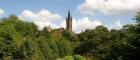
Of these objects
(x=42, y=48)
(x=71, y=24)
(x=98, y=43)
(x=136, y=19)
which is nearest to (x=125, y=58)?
(x=136, y=19)

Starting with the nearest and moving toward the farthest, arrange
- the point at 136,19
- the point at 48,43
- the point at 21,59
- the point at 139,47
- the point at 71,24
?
the point at 139,47
the point at 136,19
the point at 21,59
the point at 48,43
the point at 71,24

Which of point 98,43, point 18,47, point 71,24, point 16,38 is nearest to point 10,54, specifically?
point 18,47

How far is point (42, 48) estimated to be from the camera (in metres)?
60.2

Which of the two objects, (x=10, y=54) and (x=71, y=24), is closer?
(x=10, y=54)

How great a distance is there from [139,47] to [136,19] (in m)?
2.00

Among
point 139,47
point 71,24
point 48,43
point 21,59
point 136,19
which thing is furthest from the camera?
point 71,24

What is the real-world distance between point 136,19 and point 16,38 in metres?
40.4

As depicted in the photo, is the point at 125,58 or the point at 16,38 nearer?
the point at 125,58

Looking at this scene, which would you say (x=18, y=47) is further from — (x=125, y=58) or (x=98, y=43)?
(x=125, y=58)

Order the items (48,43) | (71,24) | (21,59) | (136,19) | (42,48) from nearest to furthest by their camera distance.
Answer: (136,19)
(21,59)
(42,48)
(48,43)
(71,24)

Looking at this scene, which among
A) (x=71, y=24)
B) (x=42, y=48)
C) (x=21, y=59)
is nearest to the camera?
(x=21, y=59)

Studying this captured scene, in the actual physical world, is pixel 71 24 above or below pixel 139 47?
above

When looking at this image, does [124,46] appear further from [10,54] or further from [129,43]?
[10,54]

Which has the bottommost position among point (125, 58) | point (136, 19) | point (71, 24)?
point (125, 58)
